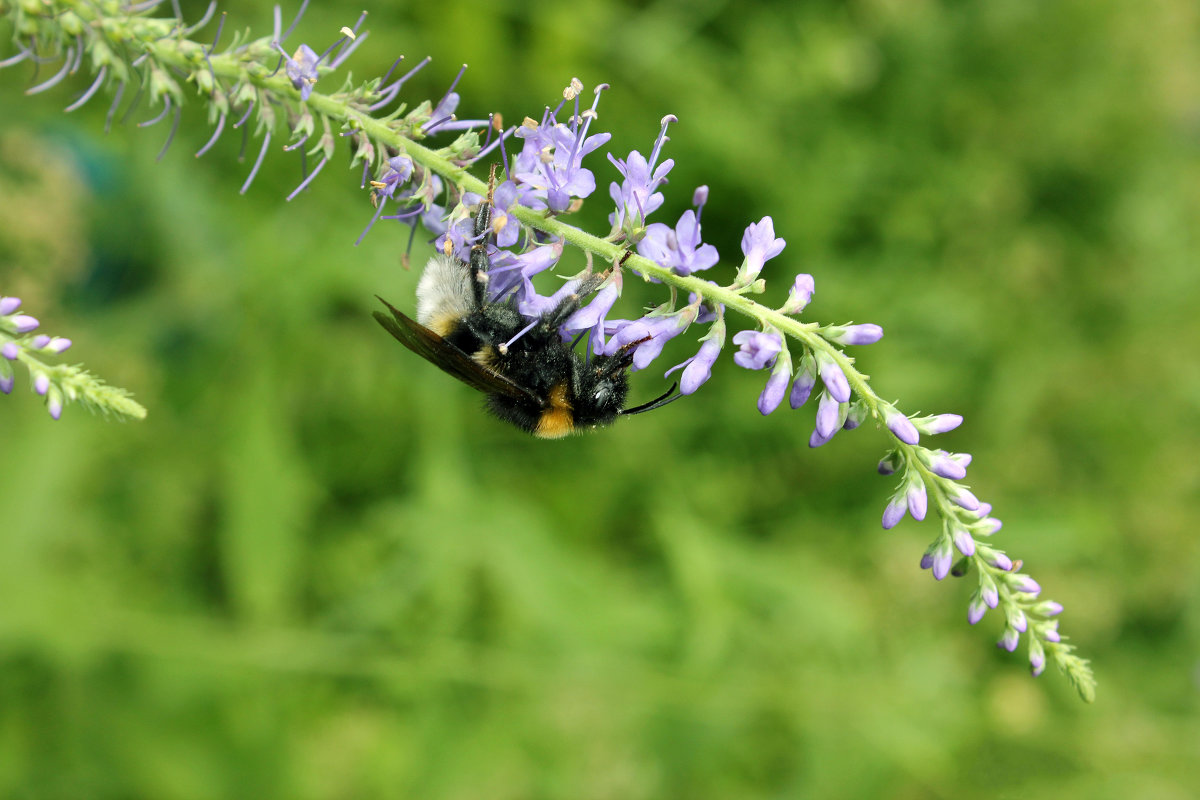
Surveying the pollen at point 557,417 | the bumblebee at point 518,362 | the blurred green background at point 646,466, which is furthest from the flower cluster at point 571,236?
the blurred green background at point 646,466

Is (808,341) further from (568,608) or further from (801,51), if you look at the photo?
(801,51)

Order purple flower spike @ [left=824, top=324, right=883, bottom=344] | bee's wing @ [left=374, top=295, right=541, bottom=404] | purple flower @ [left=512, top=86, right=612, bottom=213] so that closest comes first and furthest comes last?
purple flower spike @ [left=824, top=324, right=883, bottom=344]
purple flower @ [left=512, top=86, right=612, bottom=213]
bee's wing @ [left=374, top=295, right=541, bottom=404]

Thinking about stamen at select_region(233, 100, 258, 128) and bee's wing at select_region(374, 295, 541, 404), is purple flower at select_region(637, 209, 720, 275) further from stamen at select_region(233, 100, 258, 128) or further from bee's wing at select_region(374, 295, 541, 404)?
stamen at select_region(233, 100, 258, 128)

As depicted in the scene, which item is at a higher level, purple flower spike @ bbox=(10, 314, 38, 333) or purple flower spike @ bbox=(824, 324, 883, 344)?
purple flower spike @ bbox=(824, 324, 883, 344)

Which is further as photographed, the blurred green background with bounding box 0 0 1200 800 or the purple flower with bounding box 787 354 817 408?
the blurred green background with bounding box 0 0 1200 800

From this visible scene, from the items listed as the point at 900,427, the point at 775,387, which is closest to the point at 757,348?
the point at 775,387

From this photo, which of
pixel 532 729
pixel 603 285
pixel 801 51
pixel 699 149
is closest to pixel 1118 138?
pixel 801 51

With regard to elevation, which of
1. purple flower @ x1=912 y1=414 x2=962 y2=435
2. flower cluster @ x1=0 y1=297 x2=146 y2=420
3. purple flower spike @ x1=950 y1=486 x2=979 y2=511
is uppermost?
purple flower @ x1=912 y1=414 x2=962 y2=435

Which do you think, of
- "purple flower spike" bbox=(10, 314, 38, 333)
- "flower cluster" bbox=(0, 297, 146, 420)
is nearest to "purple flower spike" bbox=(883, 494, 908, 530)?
"flower cluster" bbox=(0, 297, 146, 420)
